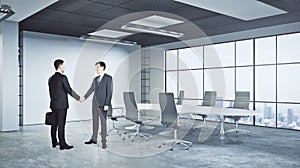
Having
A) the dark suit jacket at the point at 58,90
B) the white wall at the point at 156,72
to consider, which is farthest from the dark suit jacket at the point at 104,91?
the white wall at the point at 156,72

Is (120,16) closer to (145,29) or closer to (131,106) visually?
(145,29)

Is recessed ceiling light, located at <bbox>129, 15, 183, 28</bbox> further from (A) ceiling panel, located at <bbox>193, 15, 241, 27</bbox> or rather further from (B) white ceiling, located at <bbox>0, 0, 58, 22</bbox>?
(B) white ceiling, located at <bbox>0, 0, 58, 22</bbox>

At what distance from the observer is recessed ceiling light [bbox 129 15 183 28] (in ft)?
21.9

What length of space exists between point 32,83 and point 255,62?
21.0 ft

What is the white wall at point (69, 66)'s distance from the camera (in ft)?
27.3

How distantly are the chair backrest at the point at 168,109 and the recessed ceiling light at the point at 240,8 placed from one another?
1.70m

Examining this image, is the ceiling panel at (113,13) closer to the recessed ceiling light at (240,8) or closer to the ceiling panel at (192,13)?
the ceiling panel at (192,13)

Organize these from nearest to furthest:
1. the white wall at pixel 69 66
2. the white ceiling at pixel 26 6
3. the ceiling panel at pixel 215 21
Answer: the white ceiling at pixel 26 6 → the ceiling panel at pixel 215 21 → the white wall at pixel 69 66

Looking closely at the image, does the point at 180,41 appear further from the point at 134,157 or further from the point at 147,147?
the point at 134,157

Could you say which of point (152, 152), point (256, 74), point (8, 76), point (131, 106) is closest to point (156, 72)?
point (256, 74)

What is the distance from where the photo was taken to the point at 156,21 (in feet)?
23.0

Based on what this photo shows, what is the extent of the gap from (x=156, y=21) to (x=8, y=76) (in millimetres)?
3730

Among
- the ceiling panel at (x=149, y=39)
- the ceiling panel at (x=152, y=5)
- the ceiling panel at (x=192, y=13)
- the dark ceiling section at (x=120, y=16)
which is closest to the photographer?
the ceiling panel at (x=152, y=5)

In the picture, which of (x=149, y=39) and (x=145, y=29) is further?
(x=149, y=39)
